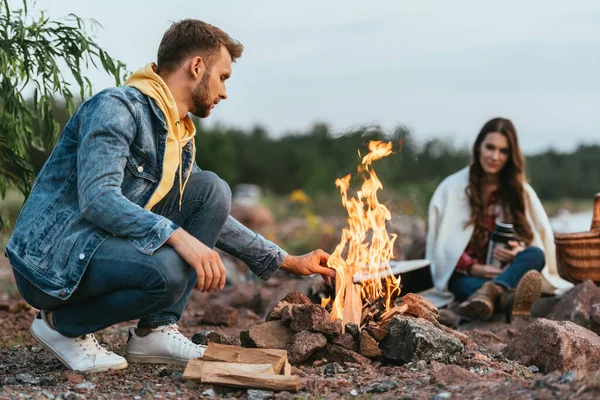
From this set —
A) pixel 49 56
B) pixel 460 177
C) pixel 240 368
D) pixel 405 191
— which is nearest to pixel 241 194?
pixel 405 191

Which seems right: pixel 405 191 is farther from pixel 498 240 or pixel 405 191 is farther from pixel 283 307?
pixel 283 307

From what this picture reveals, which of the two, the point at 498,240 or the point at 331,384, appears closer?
the point at 331,384

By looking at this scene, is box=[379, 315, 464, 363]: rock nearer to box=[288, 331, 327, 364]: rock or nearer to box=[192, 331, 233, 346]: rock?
box=[288, 331, 327, 364]: rock

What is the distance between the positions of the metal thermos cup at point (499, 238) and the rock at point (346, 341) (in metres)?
2.84

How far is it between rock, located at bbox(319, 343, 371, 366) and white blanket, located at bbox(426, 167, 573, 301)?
115 inches

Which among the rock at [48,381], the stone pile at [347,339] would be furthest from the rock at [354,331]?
the rock at [48,381]

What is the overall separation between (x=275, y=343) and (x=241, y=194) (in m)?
14.2

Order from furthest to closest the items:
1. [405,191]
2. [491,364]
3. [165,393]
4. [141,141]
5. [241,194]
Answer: [241,194]
[405,191]
[491,364]
[141,141]
[165,393]

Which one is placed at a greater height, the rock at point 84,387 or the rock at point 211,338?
the rock at point 84,387

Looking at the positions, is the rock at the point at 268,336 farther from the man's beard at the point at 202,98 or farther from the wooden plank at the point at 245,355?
the man's beard at the point at 202,98

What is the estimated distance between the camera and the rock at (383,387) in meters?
3.03

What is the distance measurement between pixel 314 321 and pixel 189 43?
134cm

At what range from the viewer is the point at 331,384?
3.11 m

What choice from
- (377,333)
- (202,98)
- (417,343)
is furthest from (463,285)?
(202,98)
